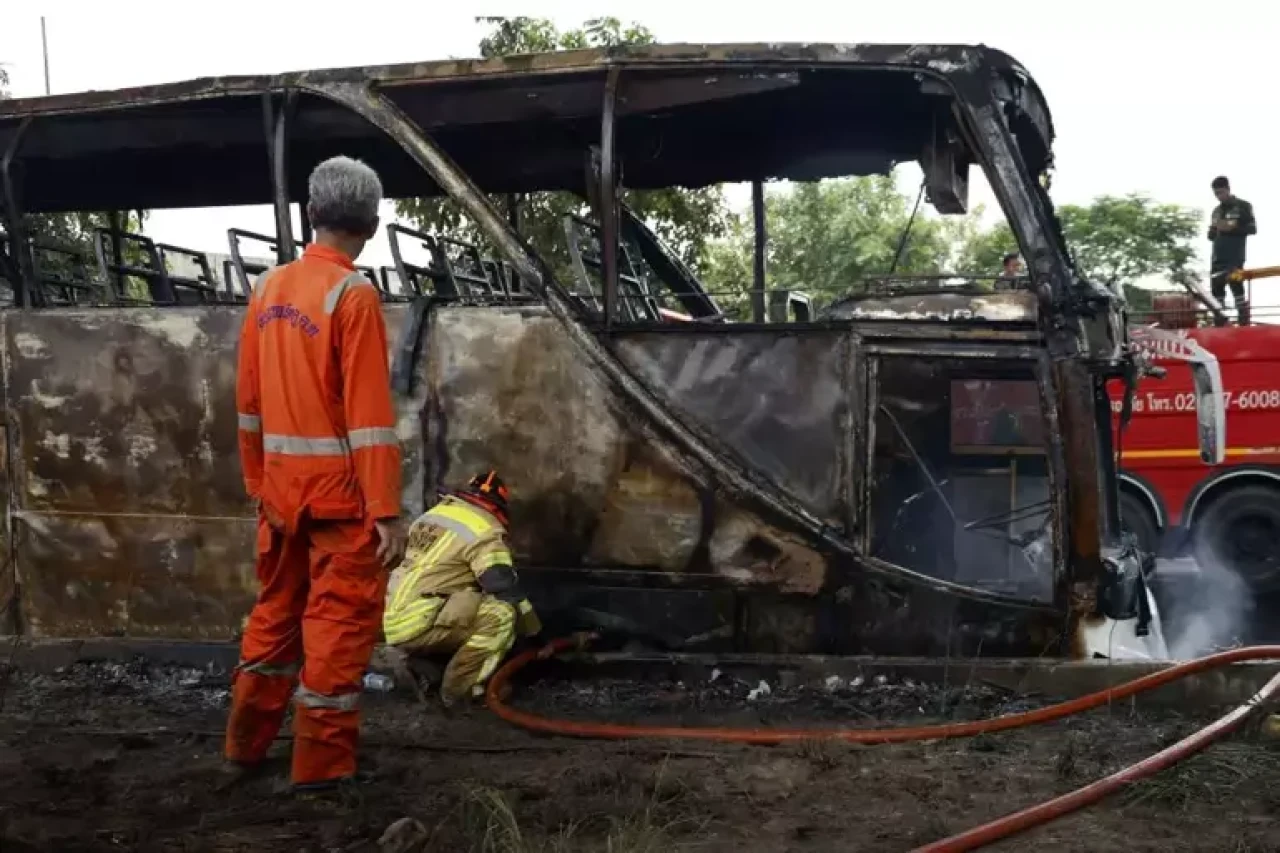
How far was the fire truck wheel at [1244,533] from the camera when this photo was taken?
951cm

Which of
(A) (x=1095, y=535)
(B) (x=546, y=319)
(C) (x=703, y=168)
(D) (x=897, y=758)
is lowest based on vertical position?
(D) (x=897, y=758)

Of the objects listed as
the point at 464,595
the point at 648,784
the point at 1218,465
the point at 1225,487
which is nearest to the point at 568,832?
the point at 648,784

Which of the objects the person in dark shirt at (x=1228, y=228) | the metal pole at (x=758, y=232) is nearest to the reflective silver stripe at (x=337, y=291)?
the metal pole at (x=758, y=232)

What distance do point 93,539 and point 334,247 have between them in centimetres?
237

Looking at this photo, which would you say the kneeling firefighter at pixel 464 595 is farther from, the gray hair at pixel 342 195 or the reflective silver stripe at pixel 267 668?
the gray hair at pixel 342 195

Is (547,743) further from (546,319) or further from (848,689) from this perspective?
(546,319)

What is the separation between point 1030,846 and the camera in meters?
3.00

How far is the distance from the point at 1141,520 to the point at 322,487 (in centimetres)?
823

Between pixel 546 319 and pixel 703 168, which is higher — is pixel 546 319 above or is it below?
below

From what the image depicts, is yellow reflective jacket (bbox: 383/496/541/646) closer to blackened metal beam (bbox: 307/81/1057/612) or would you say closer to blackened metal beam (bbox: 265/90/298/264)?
blackened metal beam (bbox: 307/81/1057/612)

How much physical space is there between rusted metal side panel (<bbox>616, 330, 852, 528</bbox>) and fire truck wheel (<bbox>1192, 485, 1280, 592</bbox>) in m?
6.48

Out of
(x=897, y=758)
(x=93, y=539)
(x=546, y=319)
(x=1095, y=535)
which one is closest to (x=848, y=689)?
(x=897, y=758)

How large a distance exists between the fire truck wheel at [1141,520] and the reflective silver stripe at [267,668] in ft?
26.1

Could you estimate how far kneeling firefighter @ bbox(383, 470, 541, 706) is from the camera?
454 centimetres
